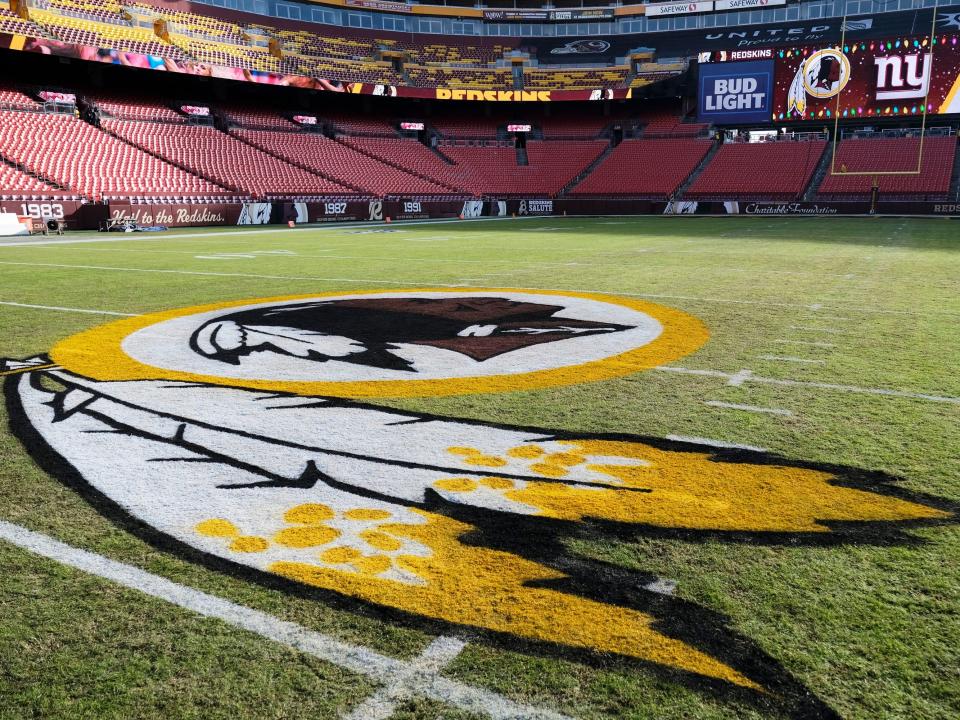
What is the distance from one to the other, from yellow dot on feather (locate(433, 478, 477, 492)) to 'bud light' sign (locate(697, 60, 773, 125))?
158ft

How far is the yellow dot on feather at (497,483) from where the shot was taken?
3170 millimetres

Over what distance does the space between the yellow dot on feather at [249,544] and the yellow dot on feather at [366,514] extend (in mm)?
346

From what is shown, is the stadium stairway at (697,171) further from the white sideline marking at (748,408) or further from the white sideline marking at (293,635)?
the white sideline marking at (293,635)

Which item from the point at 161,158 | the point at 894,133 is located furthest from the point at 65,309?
the point at 894,133

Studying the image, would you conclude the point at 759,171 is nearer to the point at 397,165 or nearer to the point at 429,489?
the point at 397,165

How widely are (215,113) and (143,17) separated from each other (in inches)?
287

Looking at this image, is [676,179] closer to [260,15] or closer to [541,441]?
[260,15]

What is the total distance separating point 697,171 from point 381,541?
160ft

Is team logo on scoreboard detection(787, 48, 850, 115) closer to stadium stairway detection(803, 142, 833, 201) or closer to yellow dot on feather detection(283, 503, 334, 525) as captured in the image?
stadium stairway detection(803, 142, 833, 201)

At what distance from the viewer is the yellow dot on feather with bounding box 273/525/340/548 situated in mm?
2654

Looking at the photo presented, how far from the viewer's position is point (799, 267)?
12.5 meters

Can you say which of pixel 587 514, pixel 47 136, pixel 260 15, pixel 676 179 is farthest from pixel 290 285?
pixel 260 15

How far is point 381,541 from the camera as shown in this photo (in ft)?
8.75

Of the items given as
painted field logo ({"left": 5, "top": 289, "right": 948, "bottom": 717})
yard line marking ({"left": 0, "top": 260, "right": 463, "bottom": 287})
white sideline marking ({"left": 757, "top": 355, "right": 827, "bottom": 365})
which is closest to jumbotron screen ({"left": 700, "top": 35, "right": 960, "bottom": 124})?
yard line marking ({"left": 0, "top": 260, "right": 463, "bottom": 287})
